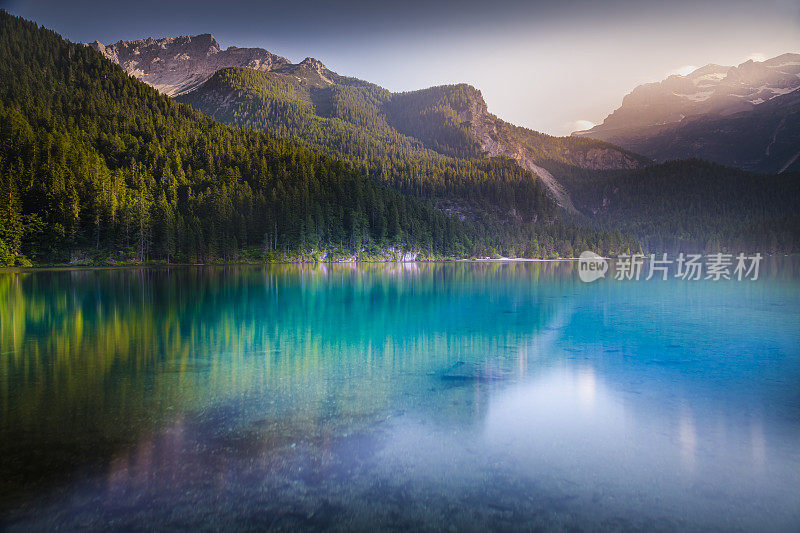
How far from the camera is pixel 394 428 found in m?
9.50

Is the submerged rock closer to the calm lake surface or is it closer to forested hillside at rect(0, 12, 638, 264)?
the calm lake surface

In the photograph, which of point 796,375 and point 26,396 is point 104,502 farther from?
point 796,375

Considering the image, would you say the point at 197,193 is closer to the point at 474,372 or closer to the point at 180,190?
the point at 180,190

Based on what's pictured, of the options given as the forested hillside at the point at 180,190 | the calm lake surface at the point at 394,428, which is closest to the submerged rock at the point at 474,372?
the calm lake surface at the point at 394,428

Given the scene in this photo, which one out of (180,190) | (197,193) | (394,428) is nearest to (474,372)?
(394,428)

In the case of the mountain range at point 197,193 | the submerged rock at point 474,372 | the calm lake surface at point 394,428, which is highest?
the mountain range at point 197,193

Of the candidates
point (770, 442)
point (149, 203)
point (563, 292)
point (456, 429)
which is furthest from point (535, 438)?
point (149, 203)

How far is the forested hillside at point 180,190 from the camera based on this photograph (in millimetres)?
80000

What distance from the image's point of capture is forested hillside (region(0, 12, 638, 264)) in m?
80.0

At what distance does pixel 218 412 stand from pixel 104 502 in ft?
12.4

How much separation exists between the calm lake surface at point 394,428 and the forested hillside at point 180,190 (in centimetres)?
7040

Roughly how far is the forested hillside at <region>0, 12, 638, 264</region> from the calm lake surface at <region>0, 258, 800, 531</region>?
2772 inches

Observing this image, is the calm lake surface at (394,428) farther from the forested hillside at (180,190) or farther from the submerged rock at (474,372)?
the forested hillside at (180,190)

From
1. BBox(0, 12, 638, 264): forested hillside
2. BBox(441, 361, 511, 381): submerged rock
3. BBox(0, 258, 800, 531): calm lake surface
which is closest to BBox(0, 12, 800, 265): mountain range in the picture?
BBox(0, 12, 638, 264): forested hillside
